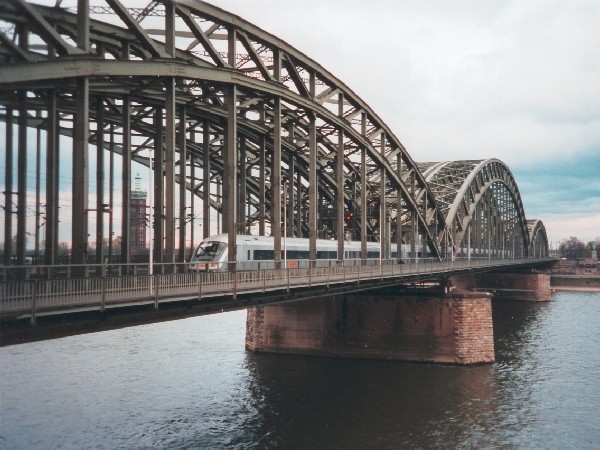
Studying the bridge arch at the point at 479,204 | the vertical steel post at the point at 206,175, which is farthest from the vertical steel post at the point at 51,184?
the bridge arch at the point at 479,204

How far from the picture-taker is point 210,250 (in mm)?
42000

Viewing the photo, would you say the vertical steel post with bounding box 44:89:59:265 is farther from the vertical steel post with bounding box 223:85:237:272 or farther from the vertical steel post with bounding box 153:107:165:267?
the vertical steel post with bounding box 223:85:237:272

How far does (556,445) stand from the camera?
31625 mm

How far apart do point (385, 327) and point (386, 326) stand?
4.4 inches

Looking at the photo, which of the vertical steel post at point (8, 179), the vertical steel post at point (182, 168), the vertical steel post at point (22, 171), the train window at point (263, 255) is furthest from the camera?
the train window at point (263, 255)

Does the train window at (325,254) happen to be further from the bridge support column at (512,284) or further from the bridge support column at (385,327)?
the bridge support column at (512,284)

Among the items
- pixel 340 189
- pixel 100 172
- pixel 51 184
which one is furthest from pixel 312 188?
pixel 51 184

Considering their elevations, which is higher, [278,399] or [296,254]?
[296,254]

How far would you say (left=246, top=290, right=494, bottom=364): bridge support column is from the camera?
5047 centimetres

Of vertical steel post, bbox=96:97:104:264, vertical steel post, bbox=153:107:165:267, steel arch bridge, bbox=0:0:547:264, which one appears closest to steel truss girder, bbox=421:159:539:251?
steel arch bridge, bbox=0:0:547:264

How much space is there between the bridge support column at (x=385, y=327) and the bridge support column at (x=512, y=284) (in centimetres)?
6575

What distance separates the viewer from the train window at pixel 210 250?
136 feet

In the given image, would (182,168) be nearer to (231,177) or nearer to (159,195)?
(159,195)

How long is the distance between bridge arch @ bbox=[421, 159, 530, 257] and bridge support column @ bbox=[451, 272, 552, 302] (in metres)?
5.92
